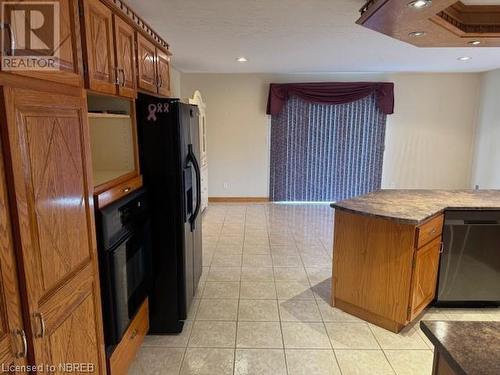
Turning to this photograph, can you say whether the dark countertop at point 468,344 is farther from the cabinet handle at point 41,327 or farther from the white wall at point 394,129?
the white wall at point 394,129

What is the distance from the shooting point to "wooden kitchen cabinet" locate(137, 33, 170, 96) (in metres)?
2.25

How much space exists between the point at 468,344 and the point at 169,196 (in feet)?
5.90

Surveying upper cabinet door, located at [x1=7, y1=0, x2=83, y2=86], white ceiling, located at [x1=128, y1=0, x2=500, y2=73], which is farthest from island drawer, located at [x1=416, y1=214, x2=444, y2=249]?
upper cabinet door, located at [x1=7, y1=0, x2=83, y2=86]

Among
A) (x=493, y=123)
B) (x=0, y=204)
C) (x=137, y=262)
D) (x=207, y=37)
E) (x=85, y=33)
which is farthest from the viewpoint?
(x=493, y=123)

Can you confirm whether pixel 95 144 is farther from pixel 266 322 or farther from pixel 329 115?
pixel 329 115

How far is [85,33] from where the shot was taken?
148 cm

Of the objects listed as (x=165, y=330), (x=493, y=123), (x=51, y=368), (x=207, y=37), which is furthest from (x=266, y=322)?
(x=493, y=123)

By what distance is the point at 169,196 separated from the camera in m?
2.26

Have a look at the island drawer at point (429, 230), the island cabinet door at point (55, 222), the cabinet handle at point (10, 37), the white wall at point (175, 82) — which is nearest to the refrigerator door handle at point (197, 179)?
the island cabinet door at point (55, 222)

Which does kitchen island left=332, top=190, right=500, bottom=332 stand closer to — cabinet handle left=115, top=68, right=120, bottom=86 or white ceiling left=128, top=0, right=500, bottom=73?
white ceiling left=128, top=0, right=500, bottom=73

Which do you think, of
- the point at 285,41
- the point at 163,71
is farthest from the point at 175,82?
the point at 163,71

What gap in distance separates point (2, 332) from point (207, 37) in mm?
3053

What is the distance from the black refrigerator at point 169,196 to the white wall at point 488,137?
17.9 ft

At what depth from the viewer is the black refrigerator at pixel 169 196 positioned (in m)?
2.17
